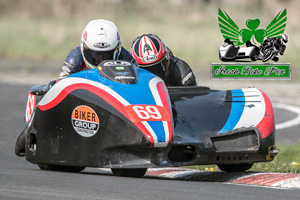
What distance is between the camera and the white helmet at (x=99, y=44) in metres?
7.87

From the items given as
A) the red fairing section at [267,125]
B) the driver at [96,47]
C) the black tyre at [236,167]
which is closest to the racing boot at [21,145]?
the driver at [96,47]

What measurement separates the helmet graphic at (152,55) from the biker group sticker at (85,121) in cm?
190

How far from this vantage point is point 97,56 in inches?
312

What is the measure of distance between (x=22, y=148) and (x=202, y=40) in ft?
71.1

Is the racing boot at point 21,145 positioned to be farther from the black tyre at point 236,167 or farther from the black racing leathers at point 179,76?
the black tyre at point 236,167

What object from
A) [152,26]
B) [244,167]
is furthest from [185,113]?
[152,26]

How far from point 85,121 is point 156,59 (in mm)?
2050

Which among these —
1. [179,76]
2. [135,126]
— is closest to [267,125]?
[135,126]

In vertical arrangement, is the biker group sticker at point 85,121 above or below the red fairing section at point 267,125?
above

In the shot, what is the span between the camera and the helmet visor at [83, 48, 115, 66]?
7.91m

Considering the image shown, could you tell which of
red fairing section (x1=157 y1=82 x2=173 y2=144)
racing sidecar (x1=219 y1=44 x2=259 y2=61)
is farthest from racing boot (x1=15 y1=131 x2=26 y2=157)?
racing sidecar (x1=219 y1=44 x2=259 y2=61)

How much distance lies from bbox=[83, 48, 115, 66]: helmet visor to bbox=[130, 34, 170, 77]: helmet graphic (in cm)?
68

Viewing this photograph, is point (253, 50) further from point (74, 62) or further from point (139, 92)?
point (139, 92)

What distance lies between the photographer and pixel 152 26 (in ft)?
99.2
